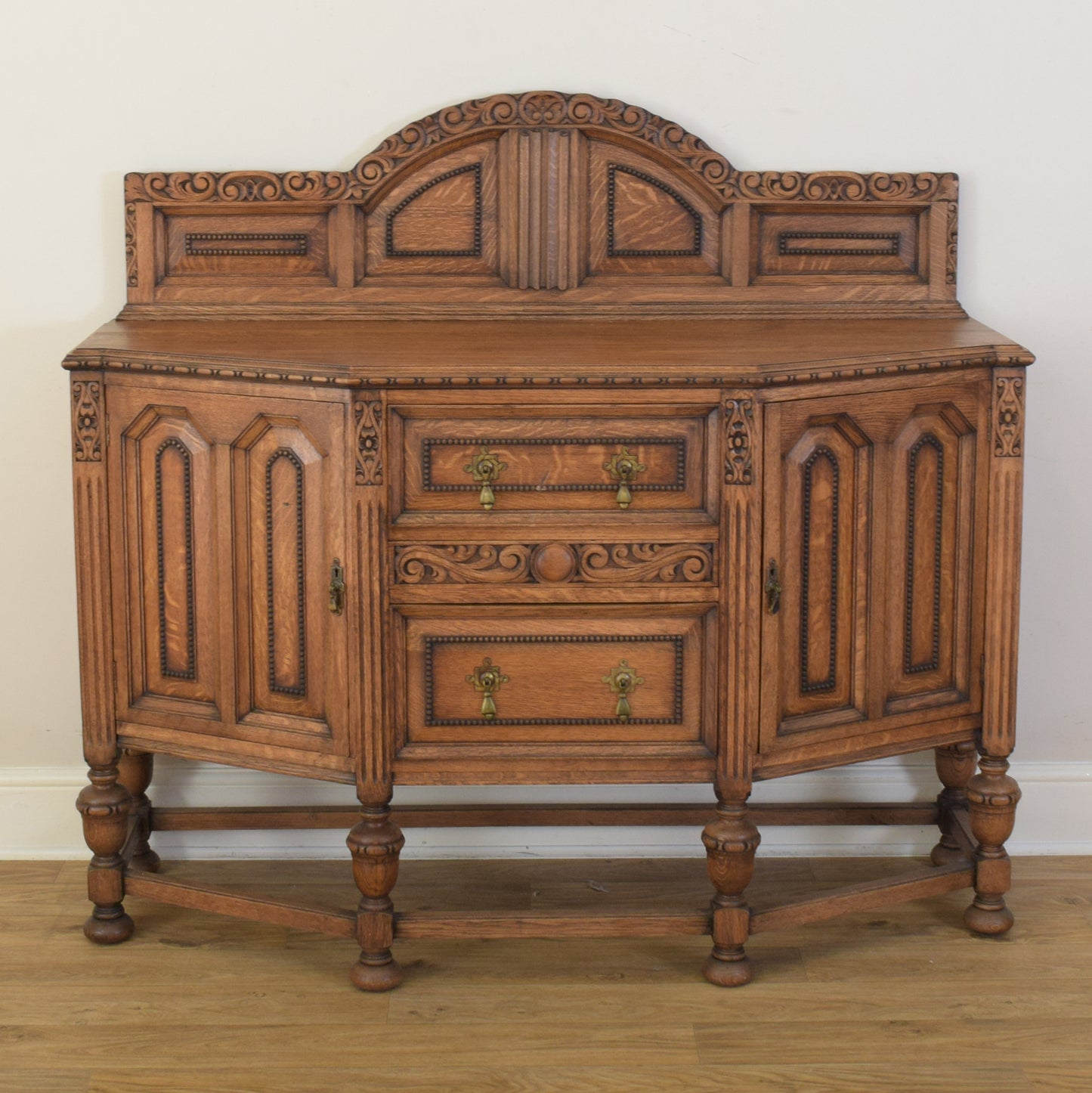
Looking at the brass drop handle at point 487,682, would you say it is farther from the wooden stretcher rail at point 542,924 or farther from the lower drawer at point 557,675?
the wooden stretcher rail at point 542,924

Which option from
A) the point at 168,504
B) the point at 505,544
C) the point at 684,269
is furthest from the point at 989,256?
the point at 168,504

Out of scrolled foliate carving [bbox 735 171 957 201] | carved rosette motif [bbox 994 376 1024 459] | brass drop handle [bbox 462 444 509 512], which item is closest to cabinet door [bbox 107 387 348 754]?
brass drop handle [bbox 462 444 509 512]

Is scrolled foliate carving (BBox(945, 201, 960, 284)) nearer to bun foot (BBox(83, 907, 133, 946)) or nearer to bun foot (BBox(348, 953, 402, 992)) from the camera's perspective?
bun foot (BBox(348, 953, 402, 992))

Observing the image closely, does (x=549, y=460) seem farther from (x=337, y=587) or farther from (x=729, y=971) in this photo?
(x=729, y=971)

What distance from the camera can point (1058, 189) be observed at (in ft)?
10.3

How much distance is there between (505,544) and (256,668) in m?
0.49

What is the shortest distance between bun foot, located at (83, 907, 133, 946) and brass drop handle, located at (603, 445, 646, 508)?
1.25 m

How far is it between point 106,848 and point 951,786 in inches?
65.9

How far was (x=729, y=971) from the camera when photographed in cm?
284

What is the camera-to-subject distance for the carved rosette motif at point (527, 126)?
3.02 metres

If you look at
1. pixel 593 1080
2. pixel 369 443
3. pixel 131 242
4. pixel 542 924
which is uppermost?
pixel 131 242

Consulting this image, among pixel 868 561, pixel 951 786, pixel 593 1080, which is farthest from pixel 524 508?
pixel 951 786

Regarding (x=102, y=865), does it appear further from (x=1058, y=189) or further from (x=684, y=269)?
(x=1058, y=189)

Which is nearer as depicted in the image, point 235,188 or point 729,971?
point 729,971
